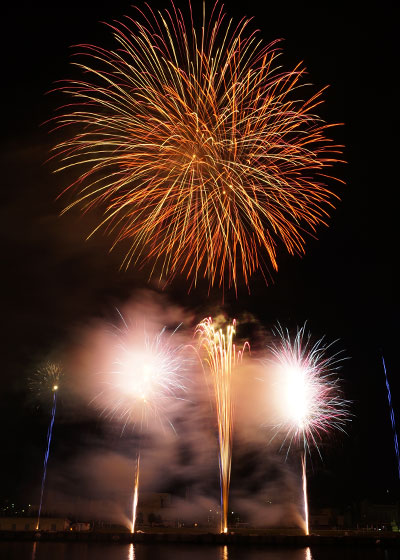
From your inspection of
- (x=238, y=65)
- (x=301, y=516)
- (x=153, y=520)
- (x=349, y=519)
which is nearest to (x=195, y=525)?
(x=153, y=520)

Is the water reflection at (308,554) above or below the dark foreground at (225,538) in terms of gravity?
below

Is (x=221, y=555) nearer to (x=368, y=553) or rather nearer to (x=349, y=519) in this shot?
(x=368, y=553)

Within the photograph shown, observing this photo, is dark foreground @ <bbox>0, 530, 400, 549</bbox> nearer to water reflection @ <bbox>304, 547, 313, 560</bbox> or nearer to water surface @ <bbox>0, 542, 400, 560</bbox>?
water surface @ <bbox>0, 542, 400, 560</bbox>

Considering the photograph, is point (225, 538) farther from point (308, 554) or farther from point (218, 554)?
point (308, 554)

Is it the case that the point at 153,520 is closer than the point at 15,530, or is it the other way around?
the point at 15,530

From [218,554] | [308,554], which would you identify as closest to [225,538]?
[218,554]

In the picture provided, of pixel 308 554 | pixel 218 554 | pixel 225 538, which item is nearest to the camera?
pixel 218 554

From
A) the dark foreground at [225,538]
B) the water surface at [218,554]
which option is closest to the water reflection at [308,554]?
the water surface at [218,554]

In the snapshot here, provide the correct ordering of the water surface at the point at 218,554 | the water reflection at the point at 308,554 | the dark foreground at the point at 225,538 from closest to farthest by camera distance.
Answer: the water surface at the point at 218,554, the water reflection at the point at 308,554, the dark foreground at the point at 225,538

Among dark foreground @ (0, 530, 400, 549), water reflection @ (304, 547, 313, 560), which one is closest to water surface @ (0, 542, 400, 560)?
water reflection @ (304, 547, 313, 560)

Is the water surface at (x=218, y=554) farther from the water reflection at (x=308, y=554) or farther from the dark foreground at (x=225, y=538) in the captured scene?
the dark foreground at (x=225, y=538)

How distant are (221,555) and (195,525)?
28735 mm

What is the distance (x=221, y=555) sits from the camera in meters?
44.4

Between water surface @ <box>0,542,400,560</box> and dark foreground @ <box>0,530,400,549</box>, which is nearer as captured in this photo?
water surface @ <box>0,542,400,560</box>
